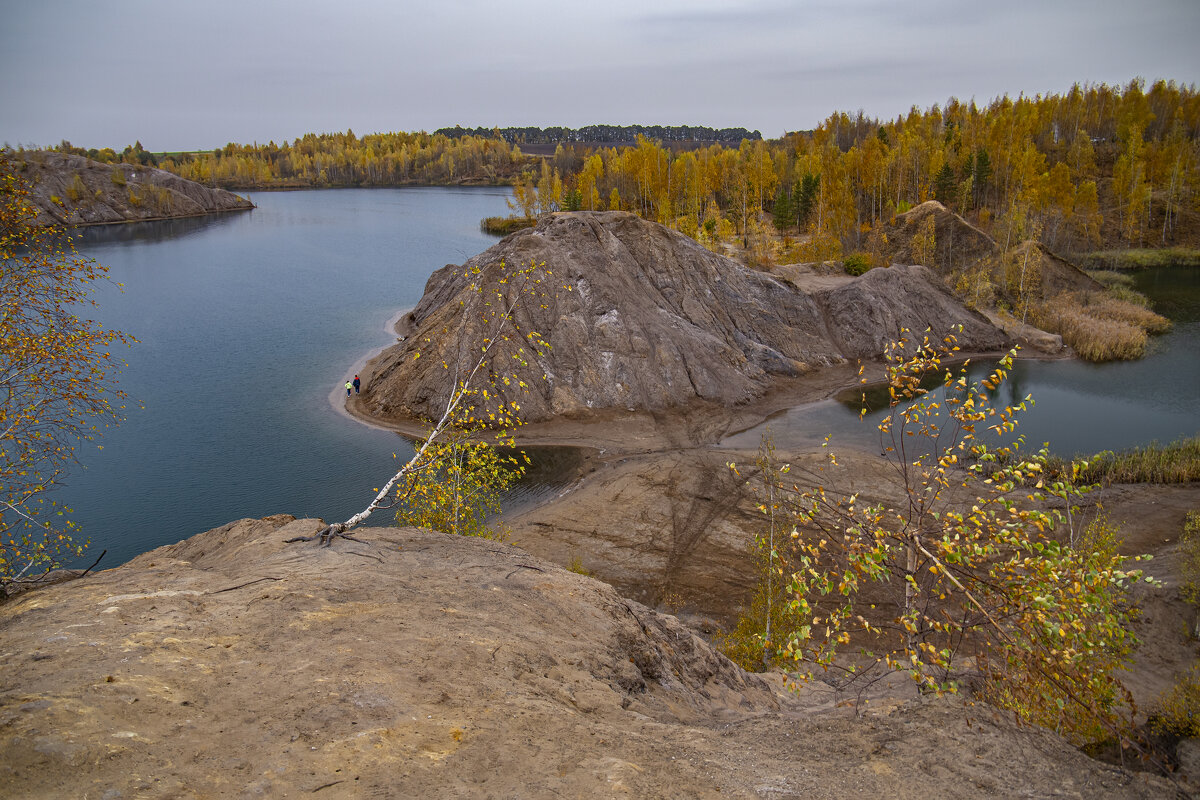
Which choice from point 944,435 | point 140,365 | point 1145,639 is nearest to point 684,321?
point 944,435

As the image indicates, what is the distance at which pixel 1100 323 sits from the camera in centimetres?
4878

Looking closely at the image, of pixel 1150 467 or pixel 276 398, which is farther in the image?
pixel 276 398

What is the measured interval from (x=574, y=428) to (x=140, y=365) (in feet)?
102

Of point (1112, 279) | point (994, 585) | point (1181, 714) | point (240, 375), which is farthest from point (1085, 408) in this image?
point (240, 375)

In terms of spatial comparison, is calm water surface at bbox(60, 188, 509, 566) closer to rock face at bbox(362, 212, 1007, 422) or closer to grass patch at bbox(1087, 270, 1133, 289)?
rock face at bbox(362, 212, 1007, 422)

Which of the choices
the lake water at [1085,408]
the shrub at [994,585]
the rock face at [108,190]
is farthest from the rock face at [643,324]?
the rock face at [108,190]

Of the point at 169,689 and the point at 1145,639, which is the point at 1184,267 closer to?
the point at 1145,639

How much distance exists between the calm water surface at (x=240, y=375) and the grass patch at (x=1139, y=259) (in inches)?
3040

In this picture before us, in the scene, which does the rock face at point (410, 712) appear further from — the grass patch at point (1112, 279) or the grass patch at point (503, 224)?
the grass patch at point (503, 224)

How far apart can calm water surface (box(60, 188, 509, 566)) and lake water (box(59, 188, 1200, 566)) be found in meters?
0.11

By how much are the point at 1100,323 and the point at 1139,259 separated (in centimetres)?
3944

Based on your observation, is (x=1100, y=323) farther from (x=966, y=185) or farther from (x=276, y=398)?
(x=276, y=398)

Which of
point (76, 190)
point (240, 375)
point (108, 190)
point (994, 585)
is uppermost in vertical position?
point (108, 190)

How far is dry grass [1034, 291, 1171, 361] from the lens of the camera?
150 feet
